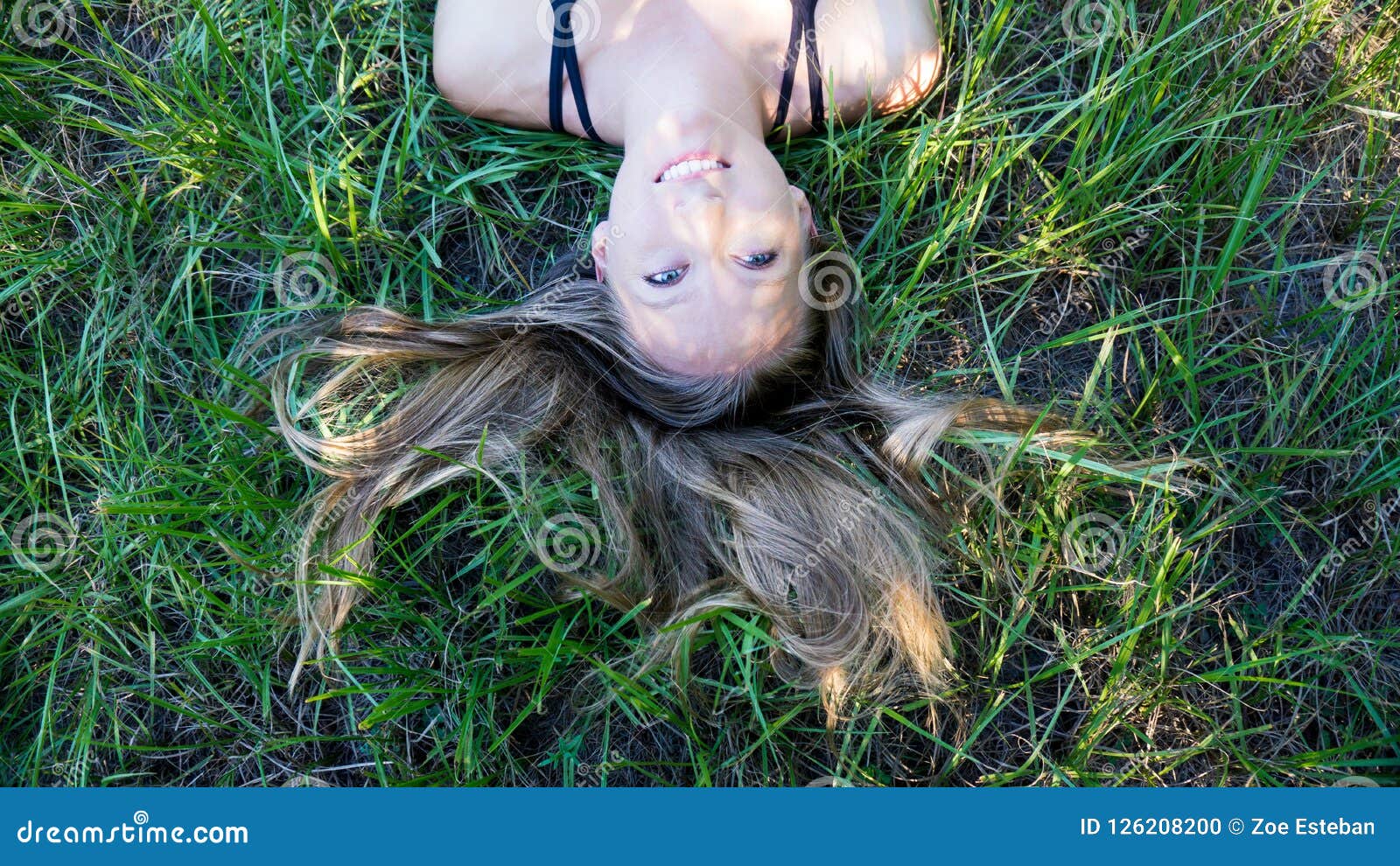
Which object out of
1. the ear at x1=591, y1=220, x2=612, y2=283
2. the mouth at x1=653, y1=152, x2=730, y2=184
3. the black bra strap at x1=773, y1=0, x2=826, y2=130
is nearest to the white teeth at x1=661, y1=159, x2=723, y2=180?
the mouth at x1=653, y1=152, x2=730, y2=184

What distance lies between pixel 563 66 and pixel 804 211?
0.88 meters

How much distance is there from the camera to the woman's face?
7.48ft

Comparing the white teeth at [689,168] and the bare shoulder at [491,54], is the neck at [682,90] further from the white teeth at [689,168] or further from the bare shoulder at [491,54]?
the bare shoulder at [491,54]

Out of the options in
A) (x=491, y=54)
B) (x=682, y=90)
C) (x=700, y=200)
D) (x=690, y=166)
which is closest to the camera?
(x=700, y=200)

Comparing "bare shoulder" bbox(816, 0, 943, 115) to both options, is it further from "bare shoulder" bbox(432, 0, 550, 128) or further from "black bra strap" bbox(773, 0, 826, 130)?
"bare shoulder" bbox(432, 0, 550, 128)

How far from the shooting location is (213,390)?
2789mm

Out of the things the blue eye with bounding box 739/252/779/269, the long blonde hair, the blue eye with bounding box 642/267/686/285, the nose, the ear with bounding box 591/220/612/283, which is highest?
the ear with bounding box 591/220/612/283

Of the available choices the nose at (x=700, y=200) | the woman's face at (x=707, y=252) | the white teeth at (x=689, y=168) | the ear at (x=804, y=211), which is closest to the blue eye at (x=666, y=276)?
the woman's face at (x=707, y=252)

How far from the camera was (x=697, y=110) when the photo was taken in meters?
2.45

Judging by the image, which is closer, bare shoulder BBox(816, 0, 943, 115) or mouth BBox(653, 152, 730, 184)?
mouth BBox(653, 152, 730, 184)

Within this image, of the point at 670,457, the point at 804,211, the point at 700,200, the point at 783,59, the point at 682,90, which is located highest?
the point at 783,59

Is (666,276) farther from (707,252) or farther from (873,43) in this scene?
(873,43)

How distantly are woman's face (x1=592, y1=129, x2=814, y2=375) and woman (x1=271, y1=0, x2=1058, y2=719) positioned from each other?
1 centimetres

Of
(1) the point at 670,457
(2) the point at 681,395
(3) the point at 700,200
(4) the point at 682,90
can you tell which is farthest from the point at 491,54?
(1) the point at 670,457
